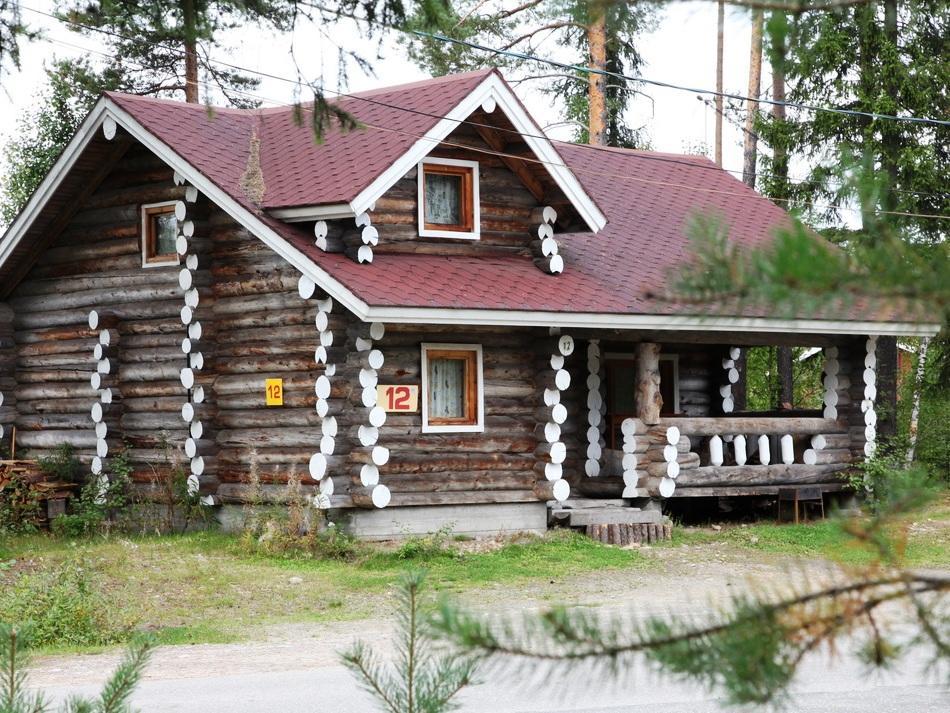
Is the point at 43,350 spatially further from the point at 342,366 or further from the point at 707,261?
the point at 707,261

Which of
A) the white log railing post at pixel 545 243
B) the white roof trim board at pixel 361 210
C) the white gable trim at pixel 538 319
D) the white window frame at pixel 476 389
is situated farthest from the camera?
the white log railing post at pixel 545 243

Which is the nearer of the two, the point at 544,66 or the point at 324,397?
the point at 324,397

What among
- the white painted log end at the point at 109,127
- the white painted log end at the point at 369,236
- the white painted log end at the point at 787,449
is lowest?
the white painted log end at the point at 787,449

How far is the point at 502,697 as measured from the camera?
9.51 metres

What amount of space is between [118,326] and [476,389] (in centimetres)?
589

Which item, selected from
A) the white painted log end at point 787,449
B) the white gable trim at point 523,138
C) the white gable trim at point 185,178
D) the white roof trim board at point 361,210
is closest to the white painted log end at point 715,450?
the white painted log end at point 787,449

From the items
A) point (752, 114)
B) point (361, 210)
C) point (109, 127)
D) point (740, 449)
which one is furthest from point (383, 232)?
point (752, 114)

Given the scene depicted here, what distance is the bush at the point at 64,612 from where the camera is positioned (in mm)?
11992

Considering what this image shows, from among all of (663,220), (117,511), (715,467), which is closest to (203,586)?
(117,511)

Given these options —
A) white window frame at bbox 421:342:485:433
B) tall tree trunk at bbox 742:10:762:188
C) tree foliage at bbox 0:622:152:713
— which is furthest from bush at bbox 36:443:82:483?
tree foliage at bbox 0:622:152:713

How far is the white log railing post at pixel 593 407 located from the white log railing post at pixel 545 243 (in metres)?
1.95

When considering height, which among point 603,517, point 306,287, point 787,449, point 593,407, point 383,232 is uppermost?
point 383,232

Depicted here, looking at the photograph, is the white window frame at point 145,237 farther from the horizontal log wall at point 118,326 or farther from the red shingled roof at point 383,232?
the red shingled roof at point 383,232

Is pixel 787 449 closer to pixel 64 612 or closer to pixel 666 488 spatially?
pixel 666 488
